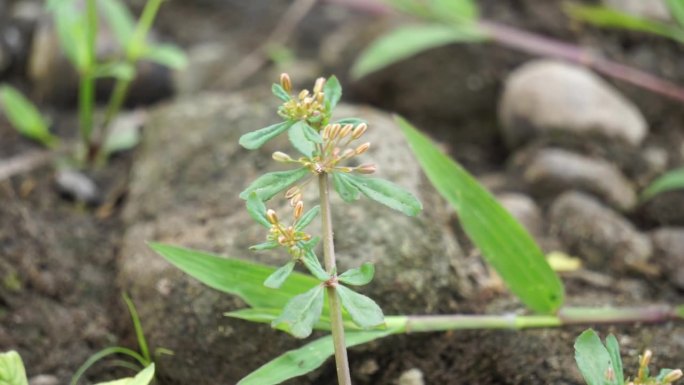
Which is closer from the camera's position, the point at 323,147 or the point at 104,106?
the point at 323,147

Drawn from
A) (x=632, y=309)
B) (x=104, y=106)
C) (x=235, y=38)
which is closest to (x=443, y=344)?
(x=632, y=309)

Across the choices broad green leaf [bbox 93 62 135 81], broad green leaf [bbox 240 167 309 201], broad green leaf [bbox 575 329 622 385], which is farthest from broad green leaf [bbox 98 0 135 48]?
broad green leaf [bbox 575 329 622 385]

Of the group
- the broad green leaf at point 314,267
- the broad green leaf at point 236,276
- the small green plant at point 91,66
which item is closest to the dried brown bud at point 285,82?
the broad green leaf at point 314,267

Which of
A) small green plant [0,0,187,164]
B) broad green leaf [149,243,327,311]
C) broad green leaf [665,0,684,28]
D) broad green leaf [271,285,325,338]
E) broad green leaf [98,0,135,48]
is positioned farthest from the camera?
broad green leaf [98,0,135,48]

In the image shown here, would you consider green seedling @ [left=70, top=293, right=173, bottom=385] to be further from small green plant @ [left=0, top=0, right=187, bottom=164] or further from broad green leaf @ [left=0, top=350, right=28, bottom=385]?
small green plant @ [left=0, top=0, right=187, bottom=164]

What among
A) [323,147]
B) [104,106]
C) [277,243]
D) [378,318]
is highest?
[104,106]

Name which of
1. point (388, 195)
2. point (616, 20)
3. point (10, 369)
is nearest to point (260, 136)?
point (388, 195)

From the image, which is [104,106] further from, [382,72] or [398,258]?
[398,258]

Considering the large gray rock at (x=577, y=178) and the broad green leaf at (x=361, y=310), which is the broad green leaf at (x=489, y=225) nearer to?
the broad green leaf at (x=361, y=310)
